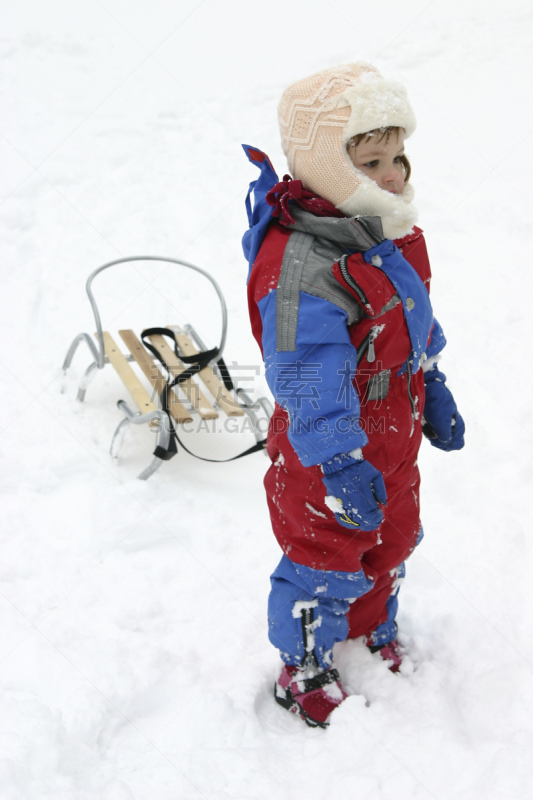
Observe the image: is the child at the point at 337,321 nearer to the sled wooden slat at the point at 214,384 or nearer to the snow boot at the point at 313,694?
the snow boot at the point at 313,694

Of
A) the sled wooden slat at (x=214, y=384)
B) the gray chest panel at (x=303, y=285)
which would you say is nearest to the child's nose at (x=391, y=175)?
the gray chest panel at (x=303, y=285)

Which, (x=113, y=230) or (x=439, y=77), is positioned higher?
(x=439, y=77)

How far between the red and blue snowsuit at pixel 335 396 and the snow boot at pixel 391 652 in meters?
0.13

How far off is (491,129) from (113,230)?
130 inches

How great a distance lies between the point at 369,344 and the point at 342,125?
1.91 ft

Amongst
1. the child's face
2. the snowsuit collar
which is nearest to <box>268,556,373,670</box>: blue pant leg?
the snowsuit collar

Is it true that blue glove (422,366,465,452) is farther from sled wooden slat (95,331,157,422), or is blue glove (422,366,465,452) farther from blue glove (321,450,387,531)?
sled wooden slat (95,331,157,422)

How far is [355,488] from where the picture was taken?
1802 mm

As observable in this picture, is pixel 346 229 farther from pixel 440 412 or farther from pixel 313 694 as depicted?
pixel 313 694

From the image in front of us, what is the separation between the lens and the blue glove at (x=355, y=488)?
1.80 meters

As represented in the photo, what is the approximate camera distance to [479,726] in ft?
7.29

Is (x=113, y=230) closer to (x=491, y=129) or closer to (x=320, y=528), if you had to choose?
(x=491, y=129)

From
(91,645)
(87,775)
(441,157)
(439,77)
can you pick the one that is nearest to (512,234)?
(441,157)

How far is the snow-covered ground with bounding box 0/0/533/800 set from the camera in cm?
220
